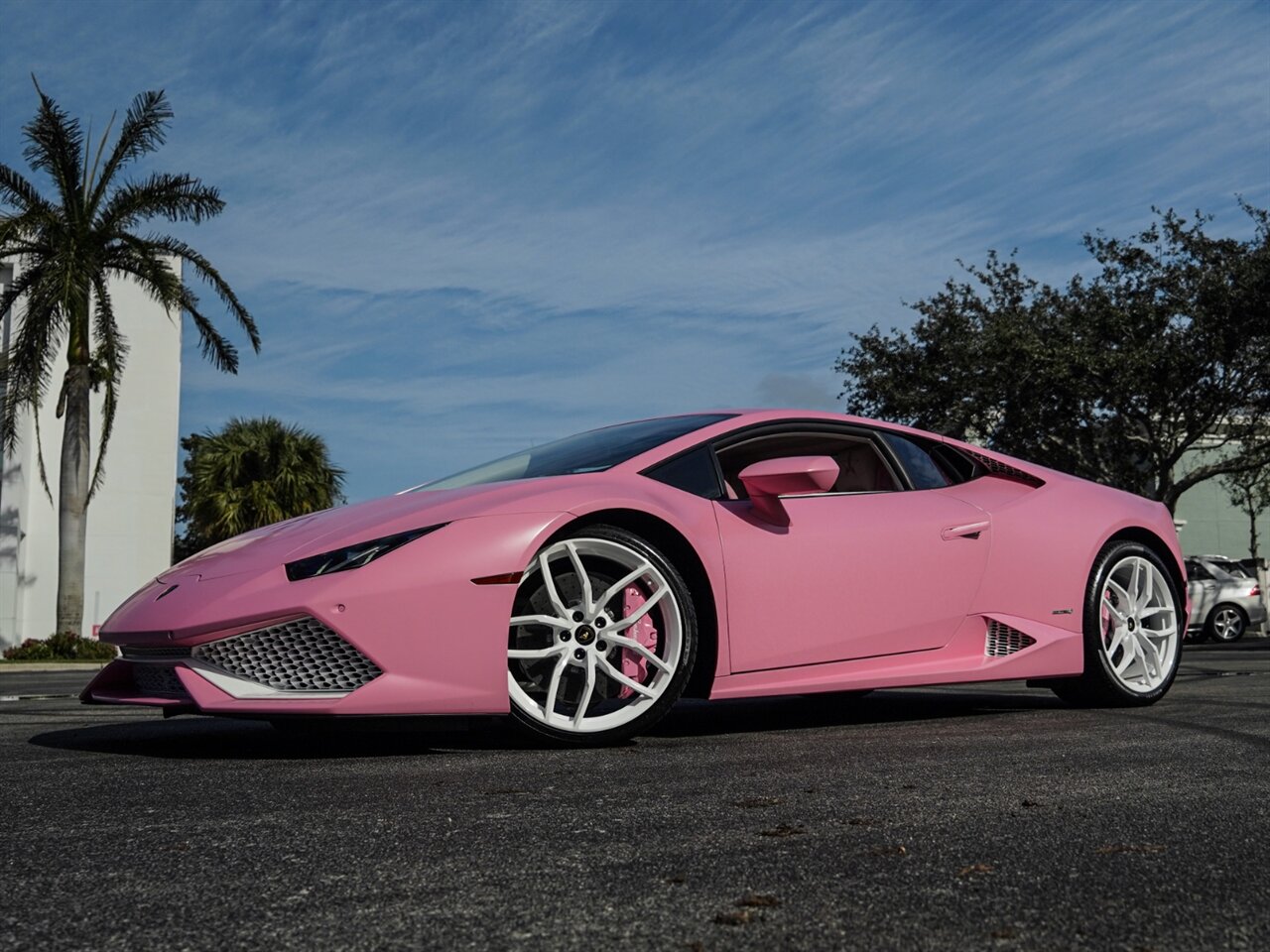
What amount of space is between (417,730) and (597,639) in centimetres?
62

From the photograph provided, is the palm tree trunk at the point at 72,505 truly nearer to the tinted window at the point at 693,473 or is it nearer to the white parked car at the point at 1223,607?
the white parked car at the point at 1223,607

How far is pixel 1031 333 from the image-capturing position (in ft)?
81.5

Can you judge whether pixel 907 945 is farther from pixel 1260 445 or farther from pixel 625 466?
pixel 1260 445

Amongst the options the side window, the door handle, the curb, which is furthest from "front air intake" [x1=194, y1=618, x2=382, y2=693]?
the curb

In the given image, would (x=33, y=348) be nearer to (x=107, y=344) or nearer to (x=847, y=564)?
(x=107, y=344)

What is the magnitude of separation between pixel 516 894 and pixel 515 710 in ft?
6.67

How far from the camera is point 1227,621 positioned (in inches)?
815

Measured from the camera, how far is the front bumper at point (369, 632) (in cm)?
372

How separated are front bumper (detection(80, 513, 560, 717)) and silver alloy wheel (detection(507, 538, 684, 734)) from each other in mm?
129

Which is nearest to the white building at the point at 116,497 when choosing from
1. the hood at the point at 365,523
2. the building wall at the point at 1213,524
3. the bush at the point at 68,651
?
the bush at the point at 68,651

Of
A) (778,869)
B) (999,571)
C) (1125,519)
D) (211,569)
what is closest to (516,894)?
(778,869)

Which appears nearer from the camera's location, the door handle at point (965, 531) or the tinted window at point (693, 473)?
the tinted window at point (693, 473)

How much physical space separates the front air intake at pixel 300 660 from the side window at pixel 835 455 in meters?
1.72

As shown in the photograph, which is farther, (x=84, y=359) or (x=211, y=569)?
(x=84, y=359)
